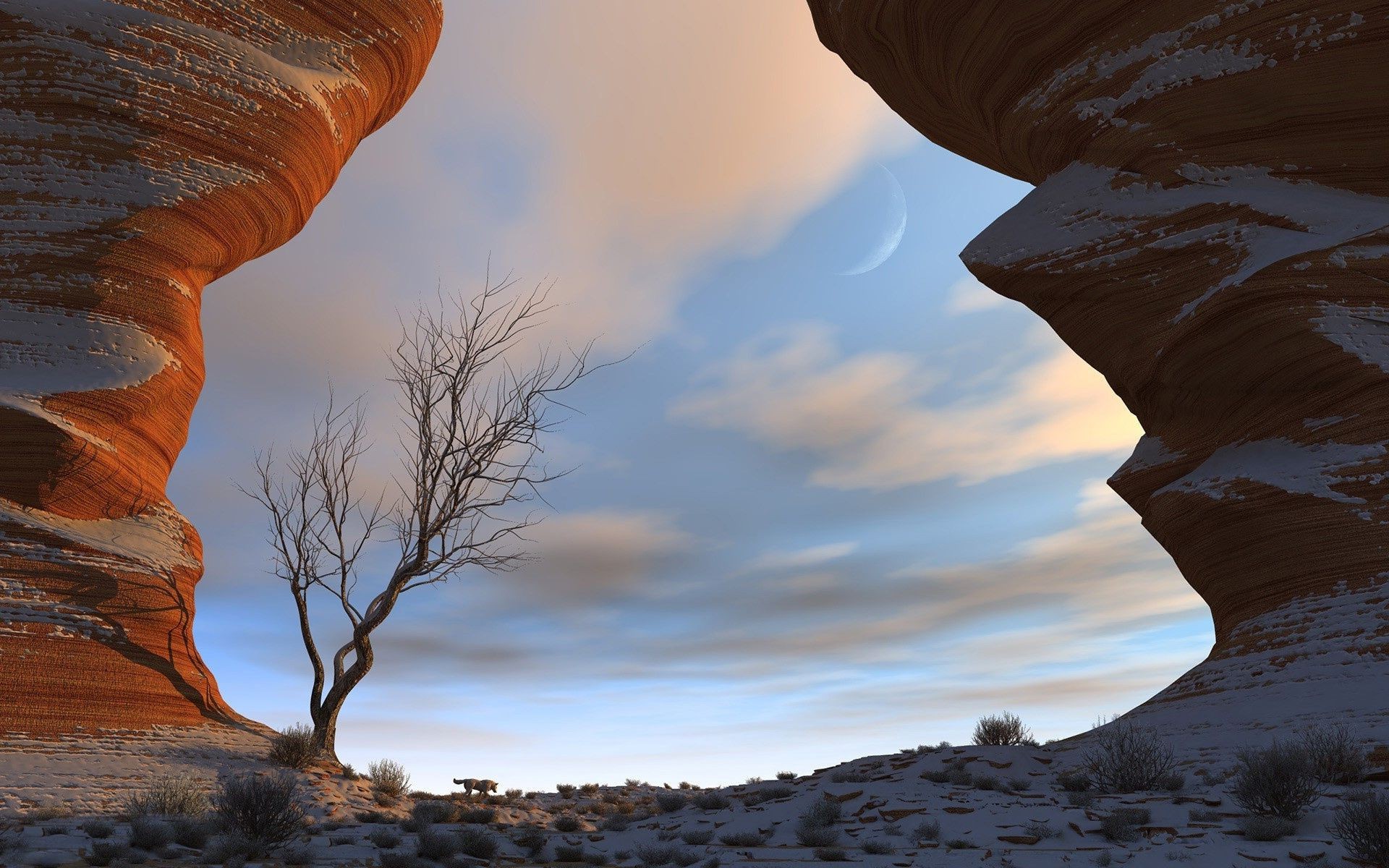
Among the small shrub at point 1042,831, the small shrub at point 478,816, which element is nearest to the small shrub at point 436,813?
the small shrub at point 478,816

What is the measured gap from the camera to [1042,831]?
7852mm

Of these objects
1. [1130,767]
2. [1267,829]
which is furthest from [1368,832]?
[1130,767]

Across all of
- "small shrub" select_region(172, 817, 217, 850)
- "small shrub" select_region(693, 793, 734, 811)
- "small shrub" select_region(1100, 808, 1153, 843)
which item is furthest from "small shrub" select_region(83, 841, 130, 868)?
"small shrub" select_region(1100, 808, 1153, 843)

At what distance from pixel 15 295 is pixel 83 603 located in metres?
4.75

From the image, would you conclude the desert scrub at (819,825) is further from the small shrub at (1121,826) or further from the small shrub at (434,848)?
the small shrub at (434,848)

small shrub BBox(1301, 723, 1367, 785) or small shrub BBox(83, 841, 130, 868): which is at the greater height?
small shrub BBox(1301, 723, 1367, 785)

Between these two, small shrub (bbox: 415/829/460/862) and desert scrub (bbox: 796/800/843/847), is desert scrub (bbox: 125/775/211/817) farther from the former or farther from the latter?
desert scrub (bbox: 796/800/843/847)

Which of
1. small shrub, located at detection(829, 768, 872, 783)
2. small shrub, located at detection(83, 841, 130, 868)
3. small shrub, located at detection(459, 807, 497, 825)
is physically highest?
small shrub, located at detection(829, 768, 872, 783)

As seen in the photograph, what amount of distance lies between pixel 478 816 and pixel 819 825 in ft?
14.4

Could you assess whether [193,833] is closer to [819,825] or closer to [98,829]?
[98,829]

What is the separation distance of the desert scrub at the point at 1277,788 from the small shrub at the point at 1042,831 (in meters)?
1.82

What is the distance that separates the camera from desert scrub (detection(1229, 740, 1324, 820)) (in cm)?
781

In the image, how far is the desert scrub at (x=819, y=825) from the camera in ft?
27.0

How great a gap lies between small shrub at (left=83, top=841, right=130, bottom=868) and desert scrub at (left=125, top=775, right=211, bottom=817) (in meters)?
1.93
